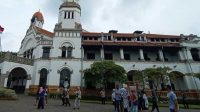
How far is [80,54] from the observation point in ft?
111

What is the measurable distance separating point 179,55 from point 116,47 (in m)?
12.8

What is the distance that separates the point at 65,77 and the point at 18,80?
12062mm

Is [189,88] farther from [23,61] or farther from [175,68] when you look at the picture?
[23,61]

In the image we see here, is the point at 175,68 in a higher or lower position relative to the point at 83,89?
higher

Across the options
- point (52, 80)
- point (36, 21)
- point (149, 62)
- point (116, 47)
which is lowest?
point (52, 80)

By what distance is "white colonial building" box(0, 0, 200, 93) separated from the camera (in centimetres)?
3225

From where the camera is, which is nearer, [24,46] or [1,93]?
[1,93]

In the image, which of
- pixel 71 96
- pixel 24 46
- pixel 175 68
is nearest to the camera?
pixel 71 96

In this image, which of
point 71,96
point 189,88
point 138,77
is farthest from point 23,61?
point 189,88

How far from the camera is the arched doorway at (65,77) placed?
104 feet

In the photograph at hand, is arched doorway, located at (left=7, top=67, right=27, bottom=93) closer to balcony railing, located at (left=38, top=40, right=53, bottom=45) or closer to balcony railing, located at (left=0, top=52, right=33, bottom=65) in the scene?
balcony railing, located at (left=0, top=52, right=33, bottom=65)

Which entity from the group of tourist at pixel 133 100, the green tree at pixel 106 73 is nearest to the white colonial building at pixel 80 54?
the green tree at pixel 106 73

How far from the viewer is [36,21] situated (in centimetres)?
4788

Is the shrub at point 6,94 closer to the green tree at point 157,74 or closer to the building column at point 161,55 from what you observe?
the green tree at point 157,74
